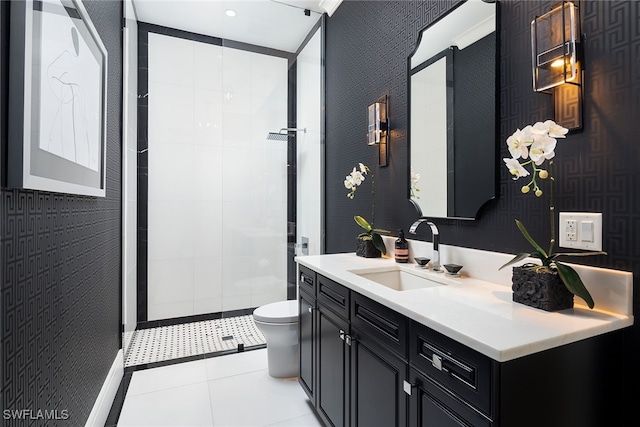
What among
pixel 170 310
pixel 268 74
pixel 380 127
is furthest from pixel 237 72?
pixel 170 310

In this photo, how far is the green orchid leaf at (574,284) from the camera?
97 cm

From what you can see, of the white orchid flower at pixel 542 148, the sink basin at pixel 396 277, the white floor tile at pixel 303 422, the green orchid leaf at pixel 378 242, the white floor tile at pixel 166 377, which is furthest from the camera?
the white floor tile at pixel 166 377

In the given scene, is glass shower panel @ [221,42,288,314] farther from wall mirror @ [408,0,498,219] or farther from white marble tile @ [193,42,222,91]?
wall mirror @ [408,0,498,219]

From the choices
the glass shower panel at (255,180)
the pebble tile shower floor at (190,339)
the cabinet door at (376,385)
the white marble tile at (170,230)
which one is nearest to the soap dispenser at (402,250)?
the cabinet door at (376,385)

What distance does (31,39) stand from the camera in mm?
950

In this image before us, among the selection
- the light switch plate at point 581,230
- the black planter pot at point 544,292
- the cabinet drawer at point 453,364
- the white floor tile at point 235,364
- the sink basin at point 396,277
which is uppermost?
the light switch plate at point 581,230

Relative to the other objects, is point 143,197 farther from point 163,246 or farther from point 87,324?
point 87,324

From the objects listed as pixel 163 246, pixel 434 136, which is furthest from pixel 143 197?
pixel 434 136

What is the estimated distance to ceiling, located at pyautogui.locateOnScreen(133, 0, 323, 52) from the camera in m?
2.82

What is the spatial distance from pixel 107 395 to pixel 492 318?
2144mm

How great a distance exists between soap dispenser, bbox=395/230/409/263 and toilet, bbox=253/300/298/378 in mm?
828

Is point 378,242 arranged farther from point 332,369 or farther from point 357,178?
point 332,369

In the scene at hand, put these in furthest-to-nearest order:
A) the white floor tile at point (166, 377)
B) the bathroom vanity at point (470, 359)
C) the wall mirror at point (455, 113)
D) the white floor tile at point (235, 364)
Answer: the white floor tile at point (235, 364) → the white floor tile at point (166, 377) → the wall mirror at point (455, 113) → the bathroom vanity at point (470, 359)

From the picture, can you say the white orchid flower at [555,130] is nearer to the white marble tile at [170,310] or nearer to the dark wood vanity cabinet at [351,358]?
the dark wood vanity cabinet at [351,358]
